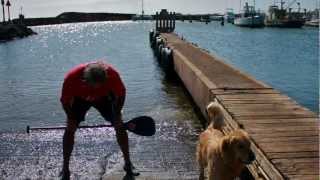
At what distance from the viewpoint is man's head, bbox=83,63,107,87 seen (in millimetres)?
6977

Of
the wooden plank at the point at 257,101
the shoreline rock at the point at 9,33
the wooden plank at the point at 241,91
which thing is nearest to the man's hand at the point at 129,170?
the wooden plank at the point at 257,101

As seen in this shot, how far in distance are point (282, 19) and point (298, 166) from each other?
5199 inches

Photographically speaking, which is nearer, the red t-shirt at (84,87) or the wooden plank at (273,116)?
the red t-shirt at (84,87)

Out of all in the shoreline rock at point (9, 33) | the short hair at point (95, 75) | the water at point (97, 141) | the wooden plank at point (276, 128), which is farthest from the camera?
the shoreline rock at point (9, 33)

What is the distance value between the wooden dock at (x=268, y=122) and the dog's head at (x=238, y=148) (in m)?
0.53

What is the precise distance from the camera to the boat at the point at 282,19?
410ft

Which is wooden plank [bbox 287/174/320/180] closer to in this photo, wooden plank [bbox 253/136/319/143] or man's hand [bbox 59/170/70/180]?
wooden plank [bbox 253/136/319/143]

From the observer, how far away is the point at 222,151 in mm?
5699

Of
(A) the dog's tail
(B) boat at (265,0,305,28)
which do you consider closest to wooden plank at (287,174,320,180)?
(A) the dog's tail

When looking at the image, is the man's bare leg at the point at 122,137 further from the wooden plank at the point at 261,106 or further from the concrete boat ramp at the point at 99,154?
the wooden plank at the point at 261,106

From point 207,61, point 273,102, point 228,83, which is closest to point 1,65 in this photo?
point 207,61

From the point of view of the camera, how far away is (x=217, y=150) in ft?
19.3

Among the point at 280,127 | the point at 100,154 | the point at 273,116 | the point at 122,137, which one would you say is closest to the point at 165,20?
the point at 100,154

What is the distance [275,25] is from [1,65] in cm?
10208
